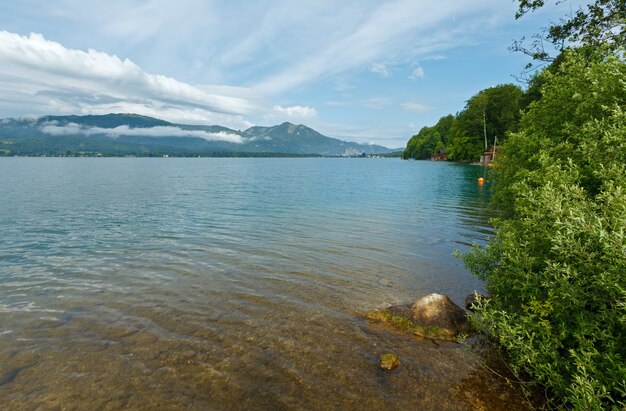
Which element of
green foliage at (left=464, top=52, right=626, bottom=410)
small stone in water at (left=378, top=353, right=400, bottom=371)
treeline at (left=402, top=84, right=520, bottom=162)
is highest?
treeline at (left=402, top=84, right=520, bottom=162)

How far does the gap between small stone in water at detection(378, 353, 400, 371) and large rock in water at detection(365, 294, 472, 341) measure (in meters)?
2.34

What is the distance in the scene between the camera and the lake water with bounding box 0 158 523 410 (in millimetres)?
9617

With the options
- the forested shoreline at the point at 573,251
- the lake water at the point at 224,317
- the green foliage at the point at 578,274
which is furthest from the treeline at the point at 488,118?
the green foliage at the point at 578,274

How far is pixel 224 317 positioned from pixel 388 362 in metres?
7.06

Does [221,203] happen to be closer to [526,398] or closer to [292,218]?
[292,218]

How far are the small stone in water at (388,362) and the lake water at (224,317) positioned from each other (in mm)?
252

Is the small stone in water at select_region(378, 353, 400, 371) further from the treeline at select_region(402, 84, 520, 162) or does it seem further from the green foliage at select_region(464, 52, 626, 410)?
the treeline at select_region(402, 84, 520, 162)

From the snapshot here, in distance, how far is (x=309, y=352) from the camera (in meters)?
11.6

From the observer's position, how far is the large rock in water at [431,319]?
1285 centimetres

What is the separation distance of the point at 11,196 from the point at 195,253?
44.8m

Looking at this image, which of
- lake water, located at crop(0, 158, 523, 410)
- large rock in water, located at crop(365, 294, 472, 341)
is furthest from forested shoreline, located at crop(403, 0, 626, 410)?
lake water, located at crop(0, 158, 523, 410)

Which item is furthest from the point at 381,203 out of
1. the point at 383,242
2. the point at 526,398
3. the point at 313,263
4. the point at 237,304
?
the point at 526,398

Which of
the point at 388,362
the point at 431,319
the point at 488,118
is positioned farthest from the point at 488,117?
the point at 388,362

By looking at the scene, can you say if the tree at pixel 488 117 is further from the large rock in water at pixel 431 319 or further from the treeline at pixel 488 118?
the large rock in water at pixel 431 319
